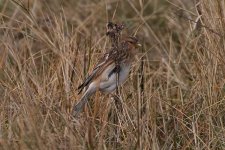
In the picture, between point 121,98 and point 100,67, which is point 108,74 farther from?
point 121,98

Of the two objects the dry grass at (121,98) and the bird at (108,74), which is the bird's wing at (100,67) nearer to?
the bird at (108,74)

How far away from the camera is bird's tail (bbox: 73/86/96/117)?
5188mm

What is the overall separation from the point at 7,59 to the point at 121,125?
1.29 m

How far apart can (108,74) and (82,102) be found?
0.85ft

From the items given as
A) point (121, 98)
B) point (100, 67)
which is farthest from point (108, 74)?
point (121, 98)

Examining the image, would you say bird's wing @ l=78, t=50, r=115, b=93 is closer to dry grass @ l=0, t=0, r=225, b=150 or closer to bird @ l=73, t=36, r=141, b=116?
bird @ l=73, t=36, r=141, b=116

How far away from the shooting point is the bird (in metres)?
5.23

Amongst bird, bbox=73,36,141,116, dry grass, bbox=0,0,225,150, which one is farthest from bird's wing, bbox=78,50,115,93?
dry grass, bbox=0,0,225,150

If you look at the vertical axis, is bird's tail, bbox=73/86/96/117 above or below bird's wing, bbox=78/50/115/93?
below

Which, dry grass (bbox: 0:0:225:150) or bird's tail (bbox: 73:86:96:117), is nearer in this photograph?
dry grass (bbox: 0:0:225:150)

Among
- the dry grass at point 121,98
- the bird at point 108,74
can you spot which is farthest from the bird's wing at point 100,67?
the dry grass at point 121,98

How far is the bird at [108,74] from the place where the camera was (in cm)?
523

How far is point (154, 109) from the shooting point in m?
5.26

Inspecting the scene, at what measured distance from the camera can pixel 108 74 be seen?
5.32 metres
